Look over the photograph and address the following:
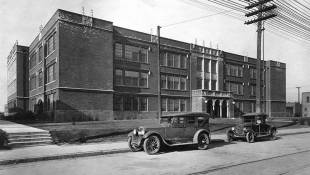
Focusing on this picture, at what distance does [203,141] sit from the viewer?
15.3 metres

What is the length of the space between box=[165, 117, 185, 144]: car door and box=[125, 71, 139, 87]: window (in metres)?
26.0

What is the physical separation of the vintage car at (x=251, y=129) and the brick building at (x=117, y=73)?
32.5 feet

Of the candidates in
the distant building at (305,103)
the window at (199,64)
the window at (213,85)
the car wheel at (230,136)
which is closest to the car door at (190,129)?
the car wheel at (230,136)

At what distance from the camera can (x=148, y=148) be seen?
13.3 m

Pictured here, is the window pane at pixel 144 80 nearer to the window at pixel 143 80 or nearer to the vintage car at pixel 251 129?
the window at pixel 143 80

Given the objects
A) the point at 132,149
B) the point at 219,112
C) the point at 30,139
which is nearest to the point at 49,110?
the point at 30,139

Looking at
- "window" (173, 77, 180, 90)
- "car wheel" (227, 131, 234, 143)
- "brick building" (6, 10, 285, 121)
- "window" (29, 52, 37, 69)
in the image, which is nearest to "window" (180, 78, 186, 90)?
"brick building" (6, 10, 285, 121)

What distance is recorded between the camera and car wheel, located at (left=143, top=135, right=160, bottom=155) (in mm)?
13250

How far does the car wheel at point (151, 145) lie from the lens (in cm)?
1325

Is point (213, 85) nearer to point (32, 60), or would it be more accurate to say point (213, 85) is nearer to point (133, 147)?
point (32, 60)

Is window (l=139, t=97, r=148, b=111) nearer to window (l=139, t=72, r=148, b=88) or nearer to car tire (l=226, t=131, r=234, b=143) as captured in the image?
window (l=139, t=72, r=148, b=88)

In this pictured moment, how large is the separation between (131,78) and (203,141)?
2632cm

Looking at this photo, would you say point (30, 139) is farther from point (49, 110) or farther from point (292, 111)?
point (292, 111)

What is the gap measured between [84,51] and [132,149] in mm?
23145
